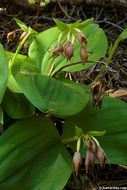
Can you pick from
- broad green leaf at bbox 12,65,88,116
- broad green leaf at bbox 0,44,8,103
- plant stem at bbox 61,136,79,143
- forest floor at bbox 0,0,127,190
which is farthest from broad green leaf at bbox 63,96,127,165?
broad green leaf at bbox 0,44,8,103

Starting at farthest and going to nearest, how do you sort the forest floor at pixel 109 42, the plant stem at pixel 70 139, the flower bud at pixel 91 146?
1. the forest floor at pixel 109 42
2. the plant stem at pixel 70 139
3. the flower bud at pixel 91 146

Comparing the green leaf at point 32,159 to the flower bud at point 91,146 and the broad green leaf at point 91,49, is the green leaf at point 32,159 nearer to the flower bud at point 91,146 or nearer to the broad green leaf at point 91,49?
the flower bud at point 91,146

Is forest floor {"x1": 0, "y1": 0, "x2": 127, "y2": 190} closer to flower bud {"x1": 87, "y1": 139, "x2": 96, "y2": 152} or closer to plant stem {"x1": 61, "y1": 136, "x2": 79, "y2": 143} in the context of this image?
plant stem {"x1": 61, "y1": 136, "x2": 79, "y2": 143}

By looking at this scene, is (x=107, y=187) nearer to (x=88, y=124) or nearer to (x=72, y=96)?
(x=88, y=124)

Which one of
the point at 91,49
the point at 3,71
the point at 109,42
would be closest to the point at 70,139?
the point at 3,71

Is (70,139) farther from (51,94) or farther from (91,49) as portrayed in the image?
(91,49)

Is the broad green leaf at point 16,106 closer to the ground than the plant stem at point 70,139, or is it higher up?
higher up

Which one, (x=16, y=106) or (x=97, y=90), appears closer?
(x=97, y=90)

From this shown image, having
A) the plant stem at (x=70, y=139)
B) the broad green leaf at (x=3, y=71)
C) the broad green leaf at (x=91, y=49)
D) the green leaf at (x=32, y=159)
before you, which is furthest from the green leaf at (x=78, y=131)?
the broad green leaf at (x=91, y=49)
